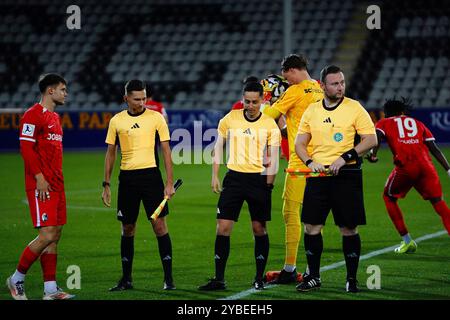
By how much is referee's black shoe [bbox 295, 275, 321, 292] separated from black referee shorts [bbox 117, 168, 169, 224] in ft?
4.82

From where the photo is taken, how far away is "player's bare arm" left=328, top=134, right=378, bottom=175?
322 inches

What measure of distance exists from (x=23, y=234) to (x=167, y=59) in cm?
2190

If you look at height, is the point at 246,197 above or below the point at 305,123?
below

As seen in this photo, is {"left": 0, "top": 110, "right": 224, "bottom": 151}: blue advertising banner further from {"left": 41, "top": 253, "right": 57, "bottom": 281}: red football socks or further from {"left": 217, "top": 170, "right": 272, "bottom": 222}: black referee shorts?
{"left": 41, "top": 253, "right": 57, "bottom": 281}: red football socks

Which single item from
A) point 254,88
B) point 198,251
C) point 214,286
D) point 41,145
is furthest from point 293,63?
point 198,251

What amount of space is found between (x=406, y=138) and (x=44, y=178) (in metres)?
4.68

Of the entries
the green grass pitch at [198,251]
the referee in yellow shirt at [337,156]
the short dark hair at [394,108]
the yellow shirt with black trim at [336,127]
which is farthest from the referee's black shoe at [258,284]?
the short dark hair at [394,108]

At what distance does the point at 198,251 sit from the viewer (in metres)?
11.3

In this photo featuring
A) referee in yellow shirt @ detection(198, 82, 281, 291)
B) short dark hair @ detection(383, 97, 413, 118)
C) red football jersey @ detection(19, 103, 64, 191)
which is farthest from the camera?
short dark hair @ detection(383, 97, 413, 118)

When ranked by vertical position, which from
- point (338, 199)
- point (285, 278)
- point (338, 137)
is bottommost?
point (285, 278)

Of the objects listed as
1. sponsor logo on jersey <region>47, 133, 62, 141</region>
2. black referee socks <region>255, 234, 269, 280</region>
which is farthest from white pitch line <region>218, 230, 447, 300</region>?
sponsor logo on jersey <region>47, 133, 62, 141</region>

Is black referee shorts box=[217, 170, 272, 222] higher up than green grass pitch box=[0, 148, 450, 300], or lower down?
higher up

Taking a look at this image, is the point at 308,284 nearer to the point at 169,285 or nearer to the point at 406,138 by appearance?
the point at 169,285

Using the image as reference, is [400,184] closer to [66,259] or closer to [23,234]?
[66,259]
